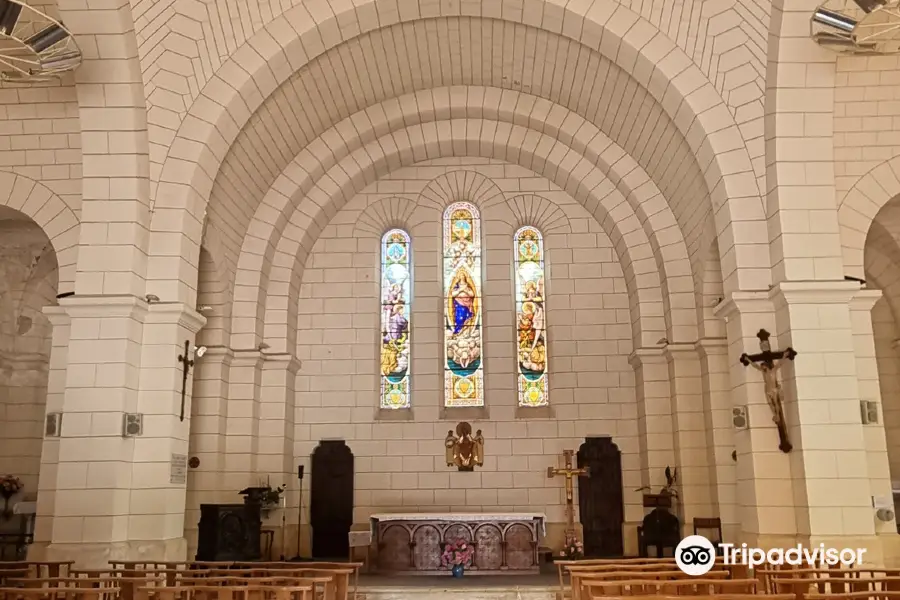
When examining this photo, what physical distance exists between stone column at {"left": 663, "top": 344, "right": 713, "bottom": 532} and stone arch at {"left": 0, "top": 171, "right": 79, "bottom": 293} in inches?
343

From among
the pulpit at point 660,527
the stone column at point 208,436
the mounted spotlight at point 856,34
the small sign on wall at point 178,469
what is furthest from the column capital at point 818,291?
the stone column at point 208,436

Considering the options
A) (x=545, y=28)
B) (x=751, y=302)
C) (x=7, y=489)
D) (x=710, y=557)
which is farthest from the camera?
(x=7, y=489)

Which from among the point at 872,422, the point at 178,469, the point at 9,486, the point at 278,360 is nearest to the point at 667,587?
the point at 872,422

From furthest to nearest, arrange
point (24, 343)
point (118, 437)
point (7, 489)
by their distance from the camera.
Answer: point (24, 343) → point (7, 489) → point (118, 437)

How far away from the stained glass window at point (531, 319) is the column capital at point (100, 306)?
7078 millimetres

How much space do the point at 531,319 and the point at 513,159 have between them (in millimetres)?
2920

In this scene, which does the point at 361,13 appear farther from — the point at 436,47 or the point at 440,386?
the point at 440,386

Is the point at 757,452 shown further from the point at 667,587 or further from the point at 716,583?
the point at 716,583

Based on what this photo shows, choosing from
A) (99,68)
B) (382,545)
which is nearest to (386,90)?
(99,68)

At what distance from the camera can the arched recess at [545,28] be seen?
977 cm

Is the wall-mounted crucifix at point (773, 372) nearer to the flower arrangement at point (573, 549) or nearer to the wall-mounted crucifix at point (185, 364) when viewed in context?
the flower arrangement at point (573, 549)

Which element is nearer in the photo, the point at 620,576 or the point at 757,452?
the point at 620,576

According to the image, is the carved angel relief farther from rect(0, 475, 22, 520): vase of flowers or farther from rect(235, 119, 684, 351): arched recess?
rect(0, 475, 22, 520): vase of flowers

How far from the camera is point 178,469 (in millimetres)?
9570
